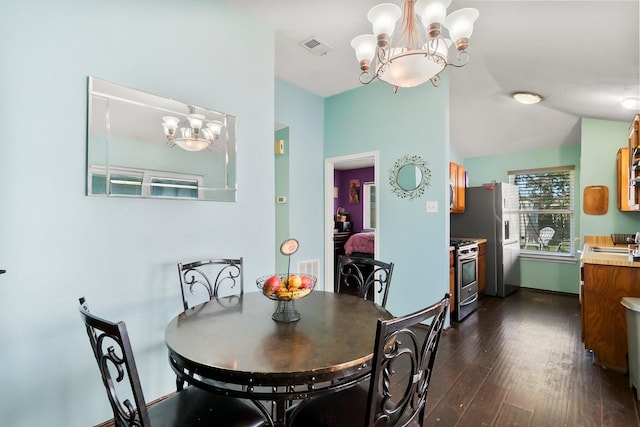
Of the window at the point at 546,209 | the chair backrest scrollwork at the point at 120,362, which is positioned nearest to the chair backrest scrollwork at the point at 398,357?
the chair backrest scrollwork at the point at 120,362

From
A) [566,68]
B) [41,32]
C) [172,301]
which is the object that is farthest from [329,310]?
[566,68]

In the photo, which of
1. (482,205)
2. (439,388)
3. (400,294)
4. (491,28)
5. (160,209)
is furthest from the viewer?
(482,205)

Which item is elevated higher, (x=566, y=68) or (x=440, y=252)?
(x=566, y=68)

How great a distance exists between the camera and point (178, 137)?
2.08 m

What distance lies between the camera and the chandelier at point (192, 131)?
2.04m

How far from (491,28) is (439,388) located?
264 cm

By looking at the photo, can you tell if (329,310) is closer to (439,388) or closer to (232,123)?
(439,388)

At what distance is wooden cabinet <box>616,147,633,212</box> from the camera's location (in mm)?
3133

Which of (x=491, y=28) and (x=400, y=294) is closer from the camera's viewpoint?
Result: (x=491, y=28)

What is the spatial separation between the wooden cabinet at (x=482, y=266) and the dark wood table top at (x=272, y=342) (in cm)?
333

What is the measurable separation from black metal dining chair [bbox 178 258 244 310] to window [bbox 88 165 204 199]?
0.48 m

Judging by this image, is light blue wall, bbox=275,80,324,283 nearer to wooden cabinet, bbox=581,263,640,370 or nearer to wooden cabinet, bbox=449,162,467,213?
wooden cabinet, bbox=449,162,467,213

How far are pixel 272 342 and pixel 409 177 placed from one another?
267cm

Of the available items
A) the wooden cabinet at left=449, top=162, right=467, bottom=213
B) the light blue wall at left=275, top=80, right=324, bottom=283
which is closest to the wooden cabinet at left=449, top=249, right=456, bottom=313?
the wooden cabinet at left=449, top=162, right=467, bottom=213
